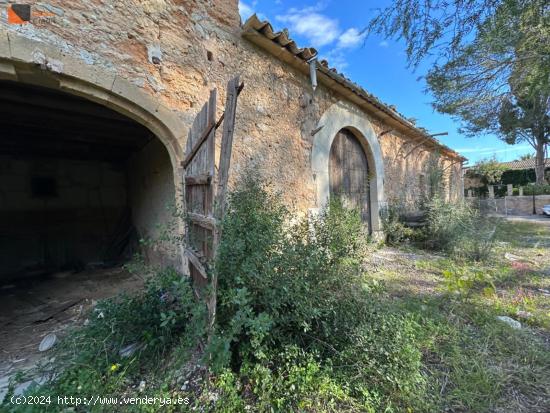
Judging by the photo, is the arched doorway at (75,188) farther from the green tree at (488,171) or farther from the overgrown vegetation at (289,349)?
the green tree at (488,171)

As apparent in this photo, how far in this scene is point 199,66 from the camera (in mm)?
2752

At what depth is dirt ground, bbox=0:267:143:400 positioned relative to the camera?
7.20 ft

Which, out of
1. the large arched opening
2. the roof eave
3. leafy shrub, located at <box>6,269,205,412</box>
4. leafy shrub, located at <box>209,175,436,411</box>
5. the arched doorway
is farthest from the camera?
the arched doorway

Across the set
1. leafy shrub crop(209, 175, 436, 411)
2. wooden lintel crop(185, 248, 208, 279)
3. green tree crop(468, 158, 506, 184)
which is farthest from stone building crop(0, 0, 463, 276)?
green tree crop(468, 158, 506, 184)

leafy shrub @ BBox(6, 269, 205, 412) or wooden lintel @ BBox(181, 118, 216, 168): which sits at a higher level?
wooden lintel @ BBox(181, 118, 216, 168)

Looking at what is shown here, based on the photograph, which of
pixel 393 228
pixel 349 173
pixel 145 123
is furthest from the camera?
pixel 393 228

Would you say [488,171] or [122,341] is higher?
[488,171]

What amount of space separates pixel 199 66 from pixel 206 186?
5.50ft

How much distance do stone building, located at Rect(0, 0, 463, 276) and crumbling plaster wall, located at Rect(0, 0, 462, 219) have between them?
0.01 meters

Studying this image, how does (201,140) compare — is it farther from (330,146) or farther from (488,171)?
(488,171)

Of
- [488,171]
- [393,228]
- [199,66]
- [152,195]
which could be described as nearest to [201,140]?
[199,66]

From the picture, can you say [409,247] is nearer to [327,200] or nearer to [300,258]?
[327,200]

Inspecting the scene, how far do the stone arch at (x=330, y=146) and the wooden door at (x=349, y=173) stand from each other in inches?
5.1

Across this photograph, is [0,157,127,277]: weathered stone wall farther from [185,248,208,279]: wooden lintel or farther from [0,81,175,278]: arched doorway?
[185,248,208,279]: wooden lintel
